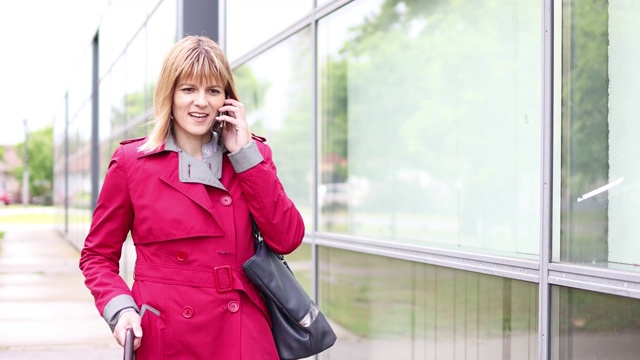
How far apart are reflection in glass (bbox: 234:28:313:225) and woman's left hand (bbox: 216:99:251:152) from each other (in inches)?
123

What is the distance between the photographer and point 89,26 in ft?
57.4

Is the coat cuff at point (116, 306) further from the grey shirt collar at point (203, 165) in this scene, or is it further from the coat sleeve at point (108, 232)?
the grey shirt collar at point (203, 165)

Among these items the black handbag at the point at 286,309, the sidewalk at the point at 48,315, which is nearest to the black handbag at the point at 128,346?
the black handbag at the point at 286,309

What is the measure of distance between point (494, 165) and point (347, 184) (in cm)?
162

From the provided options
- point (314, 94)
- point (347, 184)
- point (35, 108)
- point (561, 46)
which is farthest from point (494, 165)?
point (35, 108)

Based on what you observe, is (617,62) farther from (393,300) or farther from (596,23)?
(393,300)

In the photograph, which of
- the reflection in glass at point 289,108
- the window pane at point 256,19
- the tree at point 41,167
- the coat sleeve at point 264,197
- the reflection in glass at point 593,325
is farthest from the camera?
the tree at point 41,167

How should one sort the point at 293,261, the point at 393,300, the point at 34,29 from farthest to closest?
the point at 34,29 → the point at 293,261 → the point at 393,300

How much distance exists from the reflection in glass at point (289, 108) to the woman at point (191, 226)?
3.17 meters

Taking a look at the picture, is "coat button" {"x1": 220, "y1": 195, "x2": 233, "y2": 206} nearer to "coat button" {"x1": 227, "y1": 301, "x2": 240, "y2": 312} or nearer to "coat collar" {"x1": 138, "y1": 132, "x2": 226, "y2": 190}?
"coat collar" {"x1": 138, "y1": 132, "x2": 226, "y2": 190}

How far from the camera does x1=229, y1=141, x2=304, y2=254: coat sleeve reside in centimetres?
238

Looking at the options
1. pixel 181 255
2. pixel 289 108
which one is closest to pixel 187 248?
pixel 181 255

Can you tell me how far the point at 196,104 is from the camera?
243 centimetres

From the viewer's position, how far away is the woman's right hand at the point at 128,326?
Answer: 90.2 inches
